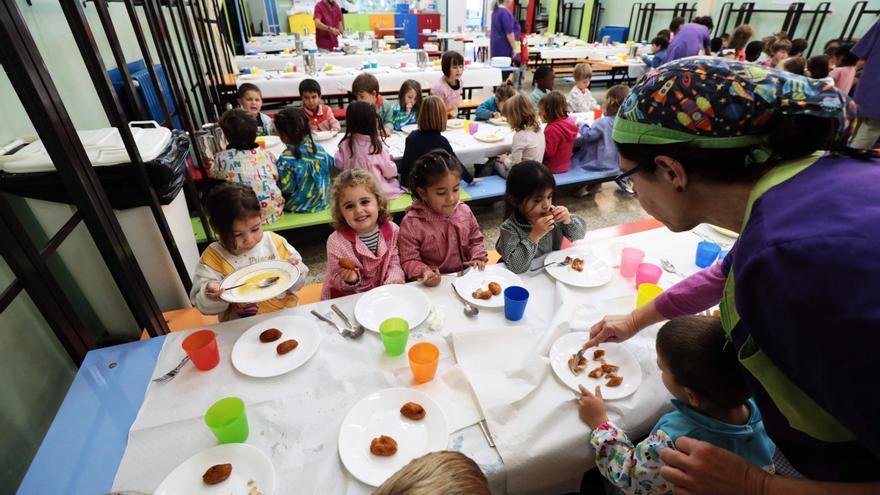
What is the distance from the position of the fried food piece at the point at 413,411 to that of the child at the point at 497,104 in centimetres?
416

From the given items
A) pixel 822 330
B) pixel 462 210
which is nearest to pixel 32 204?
pixel 462 210

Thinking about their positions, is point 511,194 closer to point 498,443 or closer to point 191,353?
point 498,443

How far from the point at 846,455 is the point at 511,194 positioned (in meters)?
1.52

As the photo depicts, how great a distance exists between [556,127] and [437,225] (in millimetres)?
2362

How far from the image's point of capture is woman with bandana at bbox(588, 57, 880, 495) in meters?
0.59

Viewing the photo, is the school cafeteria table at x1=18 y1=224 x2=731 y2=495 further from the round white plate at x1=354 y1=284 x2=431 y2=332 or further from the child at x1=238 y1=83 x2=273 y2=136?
the child at x1=238 y1=83 x2=273 y2=136

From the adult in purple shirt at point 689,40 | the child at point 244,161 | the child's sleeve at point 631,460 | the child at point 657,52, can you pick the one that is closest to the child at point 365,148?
the child at point 244,161

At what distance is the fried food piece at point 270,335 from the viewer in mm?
1422

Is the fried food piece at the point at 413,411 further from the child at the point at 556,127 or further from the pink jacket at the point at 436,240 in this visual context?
the child at the point at 556,127

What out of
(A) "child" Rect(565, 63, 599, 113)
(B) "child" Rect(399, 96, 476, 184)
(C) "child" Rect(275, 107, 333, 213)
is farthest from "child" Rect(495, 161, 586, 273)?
(A) "child" Rect(565, 63, 599, 113)

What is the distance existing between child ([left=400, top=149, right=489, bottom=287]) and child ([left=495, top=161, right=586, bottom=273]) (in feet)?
0.65

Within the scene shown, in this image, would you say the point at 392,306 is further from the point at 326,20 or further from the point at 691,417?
the point at 326,20

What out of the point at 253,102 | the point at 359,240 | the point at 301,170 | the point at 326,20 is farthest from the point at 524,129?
the point at 326,20

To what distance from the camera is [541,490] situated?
44.8 inches
